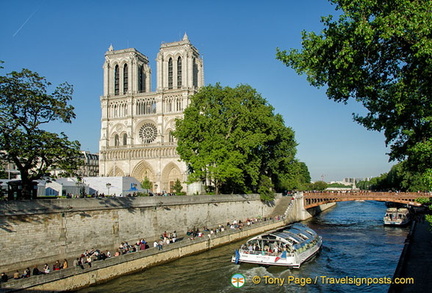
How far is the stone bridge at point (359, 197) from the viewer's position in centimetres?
5434

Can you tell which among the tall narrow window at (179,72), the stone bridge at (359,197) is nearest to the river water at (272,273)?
the stone bridge at (359,197)

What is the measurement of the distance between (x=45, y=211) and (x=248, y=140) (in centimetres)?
2484

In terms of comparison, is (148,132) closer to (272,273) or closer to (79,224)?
(79,224)

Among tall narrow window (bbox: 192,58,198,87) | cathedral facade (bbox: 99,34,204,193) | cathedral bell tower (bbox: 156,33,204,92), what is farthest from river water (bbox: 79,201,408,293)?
tall narrow window (bbox: 192,58,198,87)

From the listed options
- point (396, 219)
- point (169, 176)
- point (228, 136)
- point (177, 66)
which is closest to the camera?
point (228, 136)

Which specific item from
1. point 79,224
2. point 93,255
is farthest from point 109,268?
point 79,224

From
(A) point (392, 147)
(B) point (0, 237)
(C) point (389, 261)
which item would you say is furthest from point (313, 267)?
(B) point (0, 237)

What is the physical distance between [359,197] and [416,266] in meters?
37.0

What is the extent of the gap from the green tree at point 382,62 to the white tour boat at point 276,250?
399 inches

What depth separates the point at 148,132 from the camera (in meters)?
73.6

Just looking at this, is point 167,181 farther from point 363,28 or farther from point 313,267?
point 363,28

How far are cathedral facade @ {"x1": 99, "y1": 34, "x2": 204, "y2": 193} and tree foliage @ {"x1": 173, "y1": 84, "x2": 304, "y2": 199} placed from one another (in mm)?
21836

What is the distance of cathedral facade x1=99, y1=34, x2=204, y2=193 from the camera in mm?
70312

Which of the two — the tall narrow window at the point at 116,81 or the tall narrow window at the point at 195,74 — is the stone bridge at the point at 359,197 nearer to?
the tall narrow window at the point at 195,74
